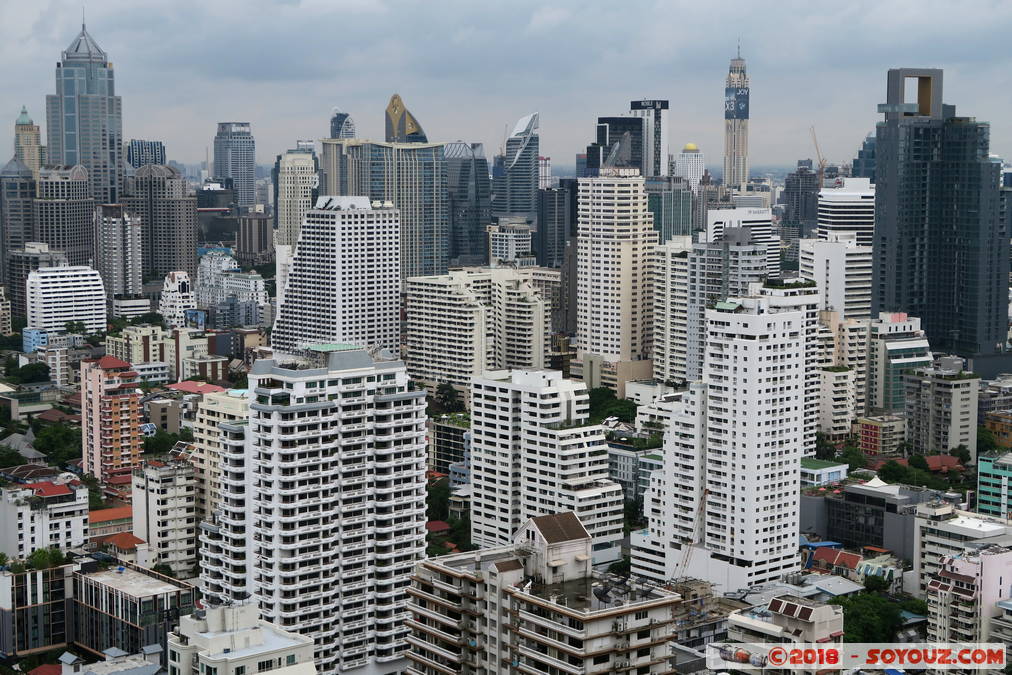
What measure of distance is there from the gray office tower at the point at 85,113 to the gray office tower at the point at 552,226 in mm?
27339

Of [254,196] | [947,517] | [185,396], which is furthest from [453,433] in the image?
[254,196]

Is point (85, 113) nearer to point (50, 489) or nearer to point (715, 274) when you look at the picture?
point (715, 274)

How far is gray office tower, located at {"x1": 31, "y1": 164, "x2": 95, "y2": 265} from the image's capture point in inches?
3214

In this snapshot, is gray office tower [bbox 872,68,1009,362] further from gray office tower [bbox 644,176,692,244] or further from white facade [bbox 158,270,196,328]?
white facade [bbox 158,270,196,328]

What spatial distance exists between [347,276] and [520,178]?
144 ft

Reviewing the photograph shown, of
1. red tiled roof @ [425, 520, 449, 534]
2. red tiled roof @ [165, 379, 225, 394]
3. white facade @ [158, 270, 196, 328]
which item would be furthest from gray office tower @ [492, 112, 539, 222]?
red tiled roof @ [425, 520, 449, 534]

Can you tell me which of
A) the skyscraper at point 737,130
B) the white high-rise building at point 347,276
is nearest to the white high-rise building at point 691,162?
the skyscraper at point 737,130

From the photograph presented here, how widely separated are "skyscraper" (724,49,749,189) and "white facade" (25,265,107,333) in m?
76.8

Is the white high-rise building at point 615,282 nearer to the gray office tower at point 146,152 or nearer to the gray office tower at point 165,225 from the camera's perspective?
the gray office tower at point 165,225

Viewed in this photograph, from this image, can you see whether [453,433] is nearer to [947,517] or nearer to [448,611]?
[947,517]

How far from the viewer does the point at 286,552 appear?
2461 cm

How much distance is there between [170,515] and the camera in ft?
105

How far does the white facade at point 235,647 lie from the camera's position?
1834 centimetres

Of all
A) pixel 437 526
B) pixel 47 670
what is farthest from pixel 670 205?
pixel 47 670
